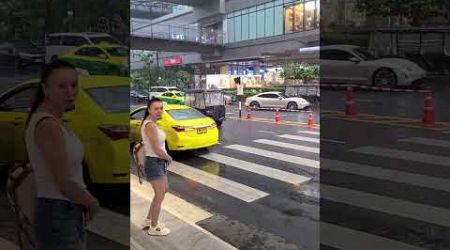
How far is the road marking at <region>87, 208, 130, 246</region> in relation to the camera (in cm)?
256

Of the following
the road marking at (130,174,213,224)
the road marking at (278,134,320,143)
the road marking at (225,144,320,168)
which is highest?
the road marking at (278,134,320,143)

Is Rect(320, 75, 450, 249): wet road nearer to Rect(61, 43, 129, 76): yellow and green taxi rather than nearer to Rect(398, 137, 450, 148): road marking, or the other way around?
Rect(398, 137, 450, 148): road marking

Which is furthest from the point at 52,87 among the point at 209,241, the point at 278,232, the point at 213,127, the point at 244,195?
the point at 213,127

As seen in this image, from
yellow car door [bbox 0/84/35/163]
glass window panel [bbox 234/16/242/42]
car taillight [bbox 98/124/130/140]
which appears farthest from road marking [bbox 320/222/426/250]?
glass window panel [bbox 234/16/242/42]

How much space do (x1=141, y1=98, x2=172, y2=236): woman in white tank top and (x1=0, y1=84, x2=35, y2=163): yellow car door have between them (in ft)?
6.62

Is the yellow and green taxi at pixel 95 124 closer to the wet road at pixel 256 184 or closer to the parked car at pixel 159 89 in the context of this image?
the wet road at pixel 256 184

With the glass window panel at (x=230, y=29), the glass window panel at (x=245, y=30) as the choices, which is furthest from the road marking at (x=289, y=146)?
the glass window panel at (x=245, y=30)

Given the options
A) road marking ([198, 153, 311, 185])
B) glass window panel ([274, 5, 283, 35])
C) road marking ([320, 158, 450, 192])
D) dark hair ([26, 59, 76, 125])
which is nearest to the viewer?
dark hair ([26, 59, 76, 125])

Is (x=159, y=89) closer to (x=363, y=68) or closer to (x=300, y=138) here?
(x=300, y=138)

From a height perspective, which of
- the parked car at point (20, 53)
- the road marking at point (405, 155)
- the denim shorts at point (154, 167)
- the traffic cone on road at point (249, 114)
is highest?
A: the parked car at point (20, 53)

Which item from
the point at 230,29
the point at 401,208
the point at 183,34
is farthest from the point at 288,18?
the point at 401,208

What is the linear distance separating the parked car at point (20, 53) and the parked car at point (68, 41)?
0.06m

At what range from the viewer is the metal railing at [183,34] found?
820 centimetres

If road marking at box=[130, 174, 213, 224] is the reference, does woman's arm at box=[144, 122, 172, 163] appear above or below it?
above
